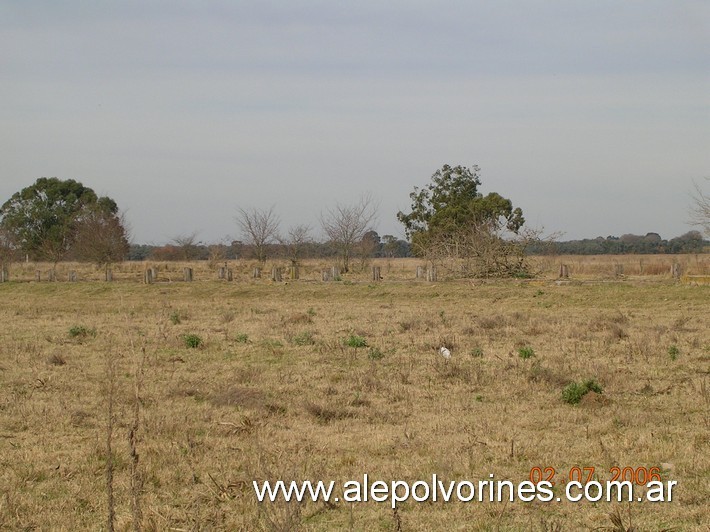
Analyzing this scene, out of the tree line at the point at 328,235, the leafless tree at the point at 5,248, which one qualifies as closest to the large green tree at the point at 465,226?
the tree line at the point at 328,235

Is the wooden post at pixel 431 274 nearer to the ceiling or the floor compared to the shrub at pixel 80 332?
nearer to the ceiling

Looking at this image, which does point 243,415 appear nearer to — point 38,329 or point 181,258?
point 38,329

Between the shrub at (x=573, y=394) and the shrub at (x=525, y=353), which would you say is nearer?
the shrub at (x=573, y=394)

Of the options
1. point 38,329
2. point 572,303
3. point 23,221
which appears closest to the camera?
point 38,329

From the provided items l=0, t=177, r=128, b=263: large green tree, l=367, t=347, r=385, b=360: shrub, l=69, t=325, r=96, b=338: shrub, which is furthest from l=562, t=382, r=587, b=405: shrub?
l=0, t=177, r=128, b=263: large green tree

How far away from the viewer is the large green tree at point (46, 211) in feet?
195

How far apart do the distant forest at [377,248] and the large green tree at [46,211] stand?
546cm

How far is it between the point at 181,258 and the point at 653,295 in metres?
45.5

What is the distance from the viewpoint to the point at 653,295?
75.7 feet

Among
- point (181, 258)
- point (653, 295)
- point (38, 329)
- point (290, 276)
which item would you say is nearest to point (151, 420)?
point (38, 329)

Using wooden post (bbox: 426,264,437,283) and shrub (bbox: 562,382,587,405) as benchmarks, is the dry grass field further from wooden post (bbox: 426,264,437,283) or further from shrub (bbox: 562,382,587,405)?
wooden post (bbox: 426,264,437,283)

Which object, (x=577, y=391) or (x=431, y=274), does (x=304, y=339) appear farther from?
(x=431, y=274)

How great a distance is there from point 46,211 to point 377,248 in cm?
2870

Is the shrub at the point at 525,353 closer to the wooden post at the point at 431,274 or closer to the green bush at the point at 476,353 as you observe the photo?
the green bush at the point at 476,353
